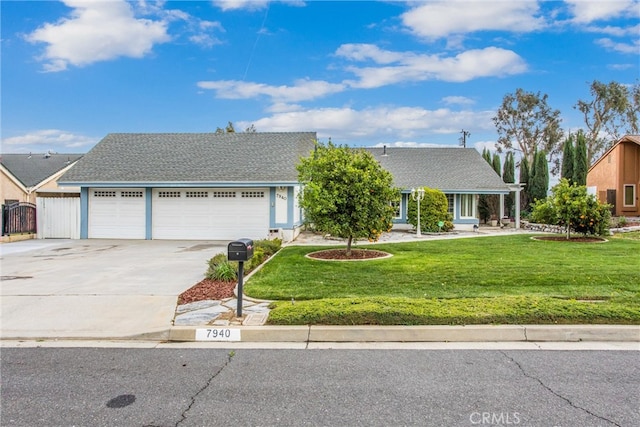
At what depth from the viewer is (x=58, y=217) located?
18.8m

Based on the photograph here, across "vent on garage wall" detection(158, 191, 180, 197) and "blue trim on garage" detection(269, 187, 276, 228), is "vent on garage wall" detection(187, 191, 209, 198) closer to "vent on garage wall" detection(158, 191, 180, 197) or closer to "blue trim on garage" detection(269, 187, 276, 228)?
"vent on garage wall" detection(158, 191, 180, 197)

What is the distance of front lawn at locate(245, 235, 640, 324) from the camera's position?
5.71m

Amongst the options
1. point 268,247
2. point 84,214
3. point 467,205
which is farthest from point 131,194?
point 467,205

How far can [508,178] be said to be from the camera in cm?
2866

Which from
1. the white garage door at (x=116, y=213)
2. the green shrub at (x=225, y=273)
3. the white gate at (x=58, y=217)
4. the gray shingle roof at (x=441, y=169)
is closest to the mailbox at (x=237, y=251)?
the green shrub at (x=225, y=273)

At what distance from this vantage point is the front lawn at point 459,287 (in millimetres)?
5711

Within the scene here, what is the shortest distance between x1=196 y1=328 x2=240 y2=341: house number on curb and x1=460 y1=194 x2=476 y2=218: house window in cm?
2020

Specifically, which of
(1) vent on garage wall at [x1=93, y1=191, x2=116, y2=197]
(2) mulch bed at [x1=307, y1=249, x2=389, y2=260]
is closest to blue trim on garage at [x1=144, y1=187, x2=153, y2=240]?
(1) vent on garage wall at [x1=93, y1=191, x2=116, y2=197]

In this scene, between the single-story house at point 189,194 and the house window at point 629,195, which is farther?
the house window at point 629,195

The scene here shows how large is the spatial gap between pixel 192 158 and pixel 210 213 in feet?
10.8

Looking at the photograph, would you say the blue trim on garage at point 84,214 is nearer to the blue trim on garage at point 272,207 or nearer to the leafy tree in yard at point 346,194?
the blue trim on garage at point 272,207

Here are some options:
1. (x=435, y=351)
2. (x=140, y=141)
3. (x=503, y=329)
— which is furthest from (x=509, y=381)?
(x=140, y=141)

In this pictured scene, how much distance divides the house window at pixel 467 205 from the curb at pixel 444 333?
18.6m

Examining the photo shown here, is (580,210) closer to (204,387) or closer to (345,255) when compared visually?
(345,255)
